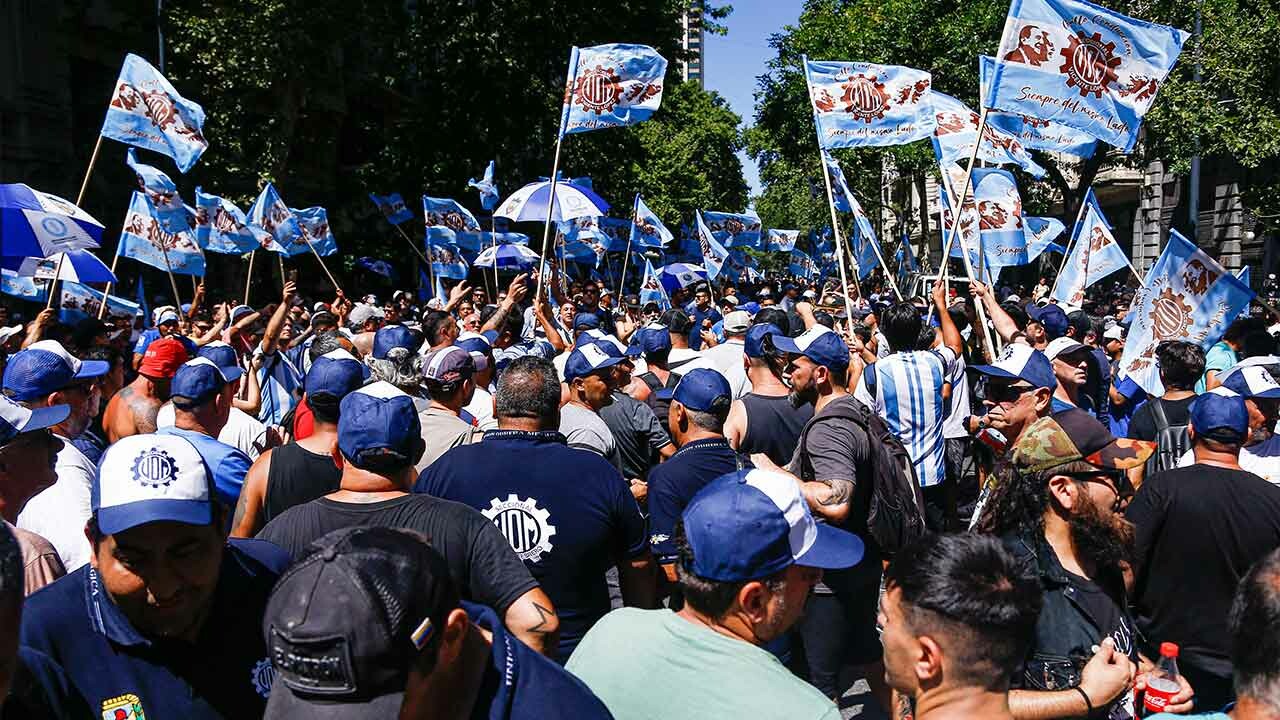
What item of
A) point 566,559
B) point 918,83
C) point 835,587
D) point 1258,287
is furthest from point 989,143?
point 1258,287

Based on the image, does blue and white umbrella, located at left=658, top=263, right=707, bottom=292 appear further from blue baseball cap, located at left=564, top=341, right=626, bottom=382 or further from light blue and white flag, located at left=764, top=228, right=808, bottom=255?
blue baseball cap, located at left=564, top=341, right=626, bottom=382

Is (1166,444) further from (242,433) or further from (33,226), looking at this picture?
(33,226)

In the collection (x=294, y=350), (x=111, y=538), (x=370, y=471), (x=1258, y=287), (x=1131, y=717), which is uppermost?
(x=111, y=538)

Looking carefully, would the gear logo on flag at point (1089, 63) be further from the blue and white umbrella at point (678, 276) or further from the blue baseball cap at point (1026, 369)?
the blue and white umbrella at point (678, 276)

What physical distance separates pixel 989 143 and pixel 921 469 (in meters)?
7.37

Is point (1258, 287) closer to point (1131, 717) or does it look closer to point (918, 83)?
point (918, 83)

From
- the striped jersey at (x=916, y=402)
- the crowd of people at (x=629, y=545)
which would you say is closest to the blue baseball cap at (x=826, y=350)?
the crowd of people at (x=629, y=545)

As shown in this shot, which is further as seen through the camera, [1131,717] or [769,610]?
[1131,717]

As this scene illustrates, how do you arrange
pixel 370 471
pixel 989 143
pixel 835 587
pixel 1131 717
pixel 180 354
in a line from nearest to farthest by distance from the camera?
pixel 1131 717
pixel 370 471
pixel 835 587
pixel 180 354
pixel 989 143

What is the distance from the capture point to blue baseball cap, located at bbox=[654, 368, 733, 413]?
5000mm

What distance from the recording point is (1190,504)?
4250mm

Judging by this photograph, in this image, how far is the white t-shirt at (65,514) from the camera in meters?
→ 3.60

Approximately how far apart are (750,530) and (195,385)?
3045 mm

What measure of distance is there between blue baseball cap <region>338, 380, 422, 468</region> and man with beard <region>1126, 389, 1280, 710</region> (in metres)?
2.69
